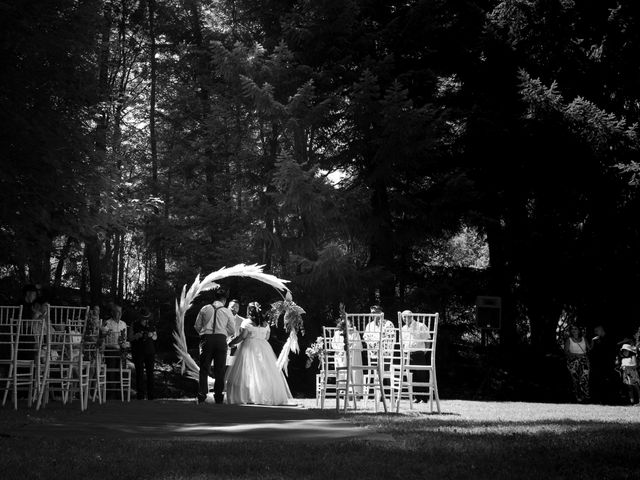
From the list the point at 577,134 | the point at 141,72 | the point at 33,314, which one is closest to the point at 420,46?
the point at 577,134

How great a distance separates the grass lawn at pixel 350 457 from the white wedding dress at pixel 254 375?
21.7ft

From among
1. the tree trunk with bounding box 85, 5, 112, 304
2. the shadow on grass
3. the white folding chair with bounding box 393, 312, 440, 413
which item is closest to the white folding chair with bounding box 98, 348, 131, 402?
the tree trunk with bounding box 85, 5, 112, 304

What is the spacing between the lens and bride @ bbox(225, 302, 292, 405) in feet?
49.6

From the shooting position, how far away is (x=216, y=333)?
47.5 feet

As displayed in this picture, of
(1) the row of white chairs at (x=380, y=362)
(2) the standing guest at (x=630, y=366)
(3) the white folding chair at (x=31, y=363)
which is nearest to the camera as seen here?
(3) the white folding chair at (x=31, y=363)

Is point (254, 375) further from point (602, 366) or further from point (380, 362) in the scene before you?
point (602, 366)

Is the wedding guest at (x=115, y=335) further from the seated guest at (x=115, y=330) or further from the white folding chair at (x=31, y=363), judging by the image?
the white folding chair at (x=31, y=363)

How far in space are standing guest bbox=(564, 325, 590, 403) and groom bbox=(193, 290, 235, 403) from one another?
897cm

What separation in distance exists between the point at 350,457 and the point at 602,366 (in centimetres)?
1693

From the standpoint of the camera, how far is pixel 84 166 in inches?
782

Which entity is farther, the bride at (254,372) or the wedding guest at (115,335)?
the wedding guest at (115,335)

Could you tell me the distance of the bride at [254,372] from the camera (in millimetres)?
15117

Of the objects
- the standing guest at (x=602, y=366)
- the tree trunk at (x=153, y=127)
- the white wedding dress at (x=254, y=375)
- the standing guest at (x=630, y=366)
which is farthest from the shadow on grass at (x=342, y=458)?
the tree trunk at (x=153, y=127)

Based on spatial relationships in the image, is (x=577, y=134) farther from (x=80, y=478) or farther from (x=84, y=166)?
(x=80, y=478)
